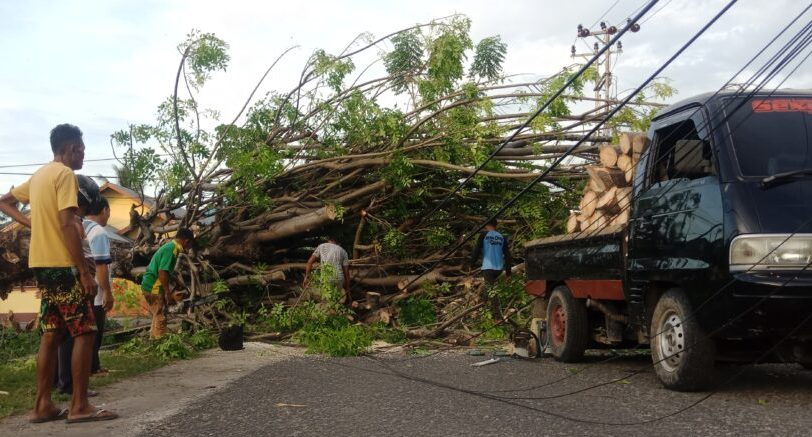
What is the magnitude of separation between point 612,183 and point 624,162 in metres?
0.25

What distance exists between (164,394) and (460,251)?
6.99m

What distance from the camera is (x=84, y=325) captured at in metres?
5.40

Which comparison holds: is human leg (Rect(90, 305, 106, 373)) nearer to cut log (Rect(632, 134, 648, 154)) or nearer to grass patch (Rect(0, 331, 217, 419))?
grass patch (Rect(0, 331, 217, 419))

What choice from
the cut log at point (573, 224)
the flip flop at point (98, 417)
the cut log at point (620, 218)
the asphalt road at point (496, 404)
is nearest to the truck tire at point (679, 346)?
the asphalt road at point (496, 404)

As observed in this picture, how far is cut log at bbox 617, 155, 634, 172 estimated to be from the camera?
8.04 metres

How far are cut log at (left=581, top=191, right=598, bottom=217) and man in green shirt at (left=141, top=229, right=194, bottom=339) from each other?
18.6 feet

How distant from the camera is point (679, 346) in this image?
6.01 metres

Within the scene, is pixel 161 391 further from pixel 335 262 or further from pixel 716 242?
pixel 335 262

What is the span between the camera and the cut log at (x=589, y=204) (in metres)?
8.40

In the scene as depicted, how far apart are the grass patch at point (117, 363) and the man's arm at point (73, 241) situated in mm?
1330

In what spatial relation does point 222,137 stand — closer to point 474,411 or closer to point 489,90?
point 489,90

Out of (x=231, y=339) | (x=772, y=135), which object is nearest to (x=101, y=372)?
(x=231, y=339)

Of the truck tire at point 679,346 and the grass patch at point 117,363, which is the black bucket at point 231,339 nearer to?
the grass patch at point 117,363

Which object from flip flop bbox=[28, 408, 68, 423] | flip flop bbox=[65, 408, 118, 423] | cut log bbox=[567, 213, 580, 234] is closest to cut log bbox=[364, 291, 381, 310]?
cut log bbox=[567, 213, 580, 234]
